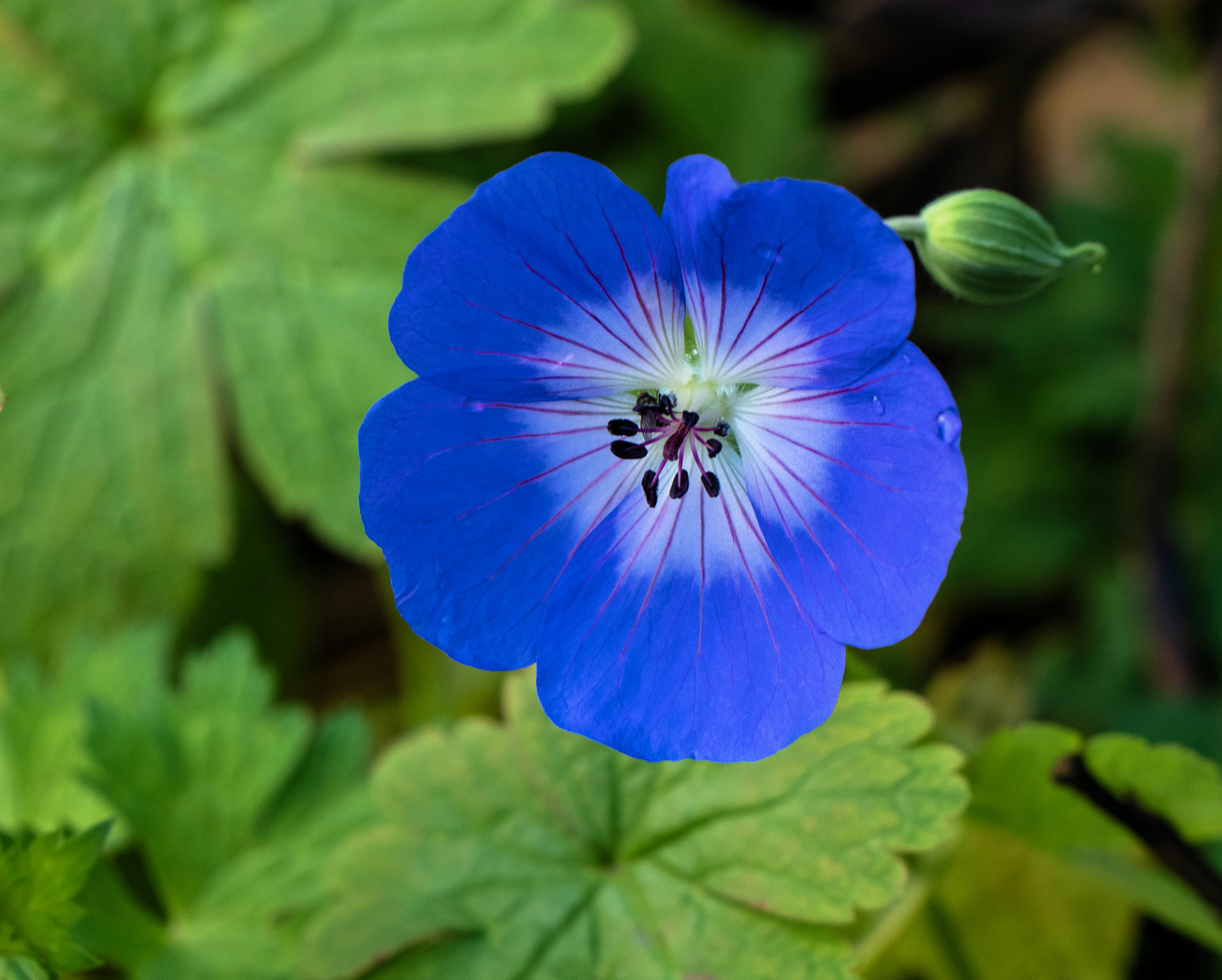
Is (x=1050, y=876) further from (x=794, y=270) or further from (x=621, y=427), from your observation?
(x=794, y=270)

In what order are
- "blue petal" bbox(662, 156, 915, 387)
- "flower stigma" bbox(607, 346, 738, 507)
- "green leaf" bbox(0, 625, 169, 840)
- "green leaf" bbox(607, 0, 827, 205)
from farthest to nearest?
"green leaf" bbox(607, 0, 827, 205)
"green leaf" bbox(0, 625, 169, 840)
"flower stigma" bbox(607, 346, 738, 507)
"blue petal" bbox(662, 156, 915, 387)

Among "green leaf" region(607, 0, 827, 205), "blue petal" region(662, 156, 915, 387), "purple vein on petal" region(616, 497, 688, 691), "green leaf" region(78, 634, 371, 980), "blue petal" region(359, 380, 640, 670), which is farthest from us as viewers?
"green leaf" region(607, 0, 827, 205)

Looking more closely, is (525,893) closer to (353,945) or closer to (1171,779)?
(353,945)

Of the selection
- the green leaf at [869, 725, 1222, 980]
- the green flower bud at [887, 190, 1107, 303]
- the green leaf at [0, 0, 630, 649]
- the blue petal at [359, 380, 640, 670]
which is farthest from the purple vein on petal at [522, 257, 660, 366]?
the green leaf at [0, 0, 630, 649]

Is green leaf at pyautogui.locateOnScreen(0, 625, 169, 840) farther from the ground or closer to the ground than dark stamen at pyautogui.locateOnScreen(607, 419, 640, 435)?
closer to the ground

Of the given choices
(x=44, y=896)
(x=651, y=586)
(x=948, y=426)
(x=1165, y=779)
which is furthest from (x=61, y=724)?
(x=1165, y=779)

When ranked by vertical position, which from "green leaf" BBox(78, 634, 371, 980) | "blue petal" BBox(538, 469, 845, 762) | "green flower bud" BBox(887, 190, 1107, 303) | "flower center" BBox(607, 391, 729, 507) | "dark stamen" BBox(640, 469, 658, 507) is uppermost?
"green flower bud" BBox(887, 190, 1107, 303)

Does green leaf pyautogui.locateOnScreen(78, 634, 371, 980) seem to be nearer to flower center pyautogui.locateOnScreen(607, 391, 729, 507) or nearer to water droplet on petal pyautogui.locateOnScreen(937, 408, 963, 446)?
flower center pyautogui.locateOnScreen(607, 391, 729, 507)

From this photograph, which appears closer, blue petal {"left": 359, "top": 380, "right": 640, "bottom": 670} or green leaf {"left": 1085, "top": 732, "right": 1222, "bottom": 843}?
blue petal {"left": 359, "top": 380, "right": 640, "bottom": 670}
